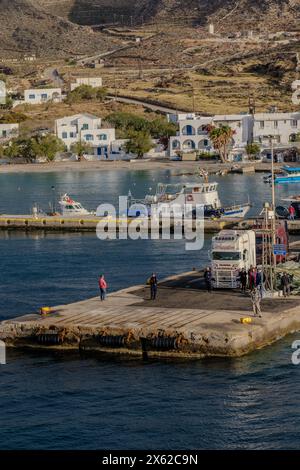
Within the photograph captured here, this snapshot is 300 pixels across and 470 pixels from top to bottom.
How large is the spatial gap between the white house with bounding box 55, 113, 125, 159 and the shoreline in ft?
17.7

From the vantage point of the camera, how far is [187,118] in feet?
451

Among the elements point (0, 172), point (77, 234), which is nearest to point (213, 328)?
point (77, 234)

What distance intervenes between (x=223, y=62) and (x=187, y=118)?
59.9m

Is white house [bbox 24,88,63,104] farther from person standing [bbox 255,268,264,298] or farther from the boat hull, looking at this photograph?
person standing [bbox 255,268,264,298]

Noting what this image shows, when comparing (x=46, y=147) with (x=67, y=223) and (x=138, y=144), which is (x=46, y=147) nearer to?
(x=138, y=144)

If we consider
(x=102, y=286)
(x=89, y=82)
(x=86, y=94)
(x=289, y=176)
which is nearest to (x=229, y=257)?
(x=102, y=286)

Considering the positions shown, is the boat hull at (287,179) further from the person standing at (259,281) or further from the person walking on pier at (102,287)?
the person walking on pier at (102,287)

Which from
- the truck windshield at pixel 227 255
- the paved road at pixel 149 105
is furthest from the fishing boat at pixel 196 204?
the paved road at pixel 149 105

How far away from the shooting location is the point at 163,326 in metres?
36.7

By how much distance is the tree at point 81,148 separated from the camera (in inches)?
5300

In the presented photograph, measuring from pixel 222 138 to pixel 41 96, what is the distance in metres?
52.1

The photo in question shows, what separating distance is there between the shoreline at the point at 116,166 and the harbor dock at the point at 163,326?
257 feet

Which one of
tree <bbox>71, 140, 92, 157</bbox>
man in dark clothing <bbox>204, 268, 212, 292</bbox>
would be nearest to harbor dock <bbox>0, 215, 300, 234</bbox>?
man in dark clothing <bbox>204, 268, 212, 292</bbox>
